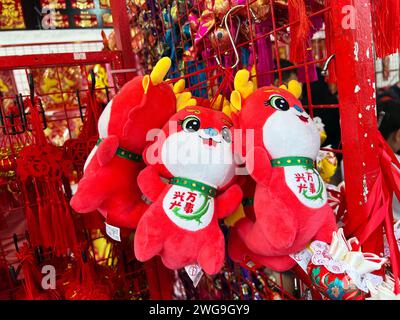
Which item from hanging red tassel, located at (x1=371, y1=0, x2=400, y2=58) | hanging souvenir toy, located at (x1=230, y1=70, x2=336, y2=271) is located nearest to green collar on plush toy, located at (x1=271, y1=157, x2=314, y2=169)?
hanging souvenir toy, located at (x1=230, y1=70, x2=336, y2=271)

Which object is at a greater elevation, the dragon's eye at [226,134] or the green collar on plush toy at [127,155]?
the dragon's eye at [226,134]

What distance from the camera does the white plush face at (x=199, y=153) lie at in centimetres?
61

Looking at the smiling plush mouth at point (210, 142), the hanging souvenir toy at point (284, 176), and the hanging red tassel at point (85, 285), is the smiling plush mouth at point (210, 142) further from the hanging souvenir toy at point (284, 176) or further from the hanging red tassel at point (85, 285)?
the hanging red tassel at point (85, 285)

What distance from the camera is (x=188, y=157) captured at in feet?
2.00

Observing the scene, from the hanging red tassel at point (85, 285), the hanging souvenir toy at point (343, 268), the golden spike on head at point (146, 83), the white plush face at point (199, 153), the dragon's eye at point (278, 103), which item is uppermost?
the golden spike on head at point (146, 83)

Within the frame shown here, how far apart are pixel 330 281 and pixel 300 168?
211 mm

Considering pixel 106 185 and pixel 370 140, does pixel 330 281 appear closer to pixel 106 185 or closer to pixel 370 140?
pixel 370 140

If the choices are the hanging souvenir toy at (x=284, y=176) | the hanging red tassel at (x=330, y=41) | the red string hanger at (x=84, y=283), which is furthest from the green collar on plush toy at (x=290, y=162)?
the red string hanger at (x=84, y=283)

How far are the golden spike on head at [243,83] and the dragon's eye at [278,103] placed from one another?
68 mm

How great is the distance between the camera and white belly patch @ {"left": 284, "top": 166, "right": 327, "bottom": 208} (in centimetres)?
59

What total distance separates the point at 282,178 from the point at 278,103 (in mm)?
142

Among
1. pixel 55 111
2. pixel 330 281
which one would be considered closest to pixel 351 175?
pixel 330 281

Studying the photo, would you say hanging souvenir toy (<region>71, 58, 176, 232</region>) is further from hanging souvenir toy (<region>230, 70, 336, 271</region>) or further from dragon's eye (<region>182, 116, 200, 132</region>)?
hanging souvenir toy (<region>230, 70, 336, 271</region>)

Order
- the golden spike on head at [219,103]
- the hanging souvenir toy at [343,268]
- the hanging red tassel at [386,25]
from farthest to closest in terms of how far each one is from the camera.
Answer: the golden spike on head at [219,103]
the hanging red tassel at [386,25]
the hanging souvenir toy at [343,268]
